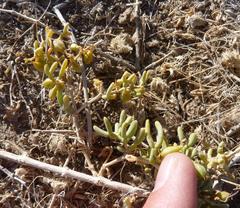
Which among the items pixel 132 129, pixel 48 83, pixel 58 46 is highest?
pixel 58 46

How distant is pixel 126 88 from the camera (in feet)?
7.00

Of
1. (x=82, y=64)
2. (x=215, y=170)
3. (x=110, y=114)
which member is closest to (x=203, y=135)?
(x=215, y=170)

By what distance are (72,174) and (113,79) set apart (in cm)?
45

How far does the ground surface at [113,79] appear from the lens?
2.18 m

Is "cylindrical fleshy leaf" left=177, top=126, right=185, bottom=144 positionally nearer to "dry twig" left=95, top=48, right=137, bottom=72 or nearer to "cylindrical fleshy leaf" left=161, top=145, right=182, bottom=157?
"cylindrical fleshy leaf" left=161, top=145, right=182, bottom=157

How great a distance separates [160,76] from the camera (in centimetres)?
232

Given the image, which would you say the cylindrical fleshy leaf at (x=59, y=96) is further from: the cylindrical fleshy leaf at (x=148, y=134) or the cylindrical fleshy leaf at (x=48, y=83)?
the cylindrical fleshy leaf at (x=148, y=134)

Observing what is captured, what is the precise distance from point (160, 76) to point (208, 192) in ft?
1.83

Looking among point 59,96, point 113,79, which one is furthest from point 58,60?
point 113,79

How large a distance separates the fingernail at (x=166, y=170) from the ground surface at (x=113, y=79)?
8.4 inches

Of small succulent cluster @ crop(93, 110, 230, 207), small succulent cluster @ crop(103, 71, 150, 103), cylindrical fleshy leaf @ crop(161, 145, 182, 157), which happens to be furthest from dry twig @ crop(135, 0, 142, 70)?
cylindrical fleshy leaf @ crop(161, 145, 182, 157)

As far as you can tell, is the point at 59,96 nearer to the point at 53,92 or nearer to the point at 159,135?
the point at 53,92

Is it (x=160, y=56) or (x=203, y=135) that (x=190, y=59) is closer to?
(x=160, y=56)

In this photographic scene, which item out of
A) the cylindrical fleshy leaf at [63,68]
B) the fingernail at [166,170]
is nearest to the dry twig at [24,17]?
the cylindrical fleshy leaf at [63,68]
